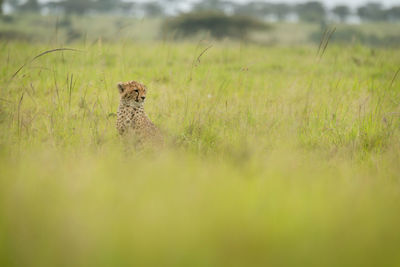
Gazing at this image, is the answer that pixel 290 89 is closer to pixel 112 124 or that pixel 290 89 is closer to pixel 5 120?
pixel 112 124

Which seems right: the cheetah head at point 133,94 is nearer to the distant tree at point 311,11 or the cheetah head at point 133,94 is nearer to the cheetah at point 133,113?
the cheetah at point 133,113

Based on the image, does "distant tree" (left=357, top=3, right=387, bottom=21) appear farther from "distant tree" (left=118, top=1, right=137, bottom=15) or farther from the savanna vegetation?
the savanna vegetation

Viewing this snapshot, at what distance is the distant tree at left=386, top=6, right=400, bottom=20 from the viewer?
39.3 m

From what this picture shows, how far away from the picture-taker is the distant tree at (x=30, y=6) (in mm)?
38375

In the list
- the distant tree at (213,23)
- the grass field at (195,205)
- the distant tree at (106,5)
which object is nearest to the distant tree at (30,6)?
the distant tree at (106,5)

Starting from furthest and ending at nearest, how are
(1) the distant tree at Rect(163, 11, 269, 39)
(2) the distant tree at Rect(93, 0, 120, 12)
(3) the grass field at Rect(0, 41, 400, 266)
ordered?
1. (2) the distant tree at Rect(93, 0, 120, 12)
2. (1) the distant tree at Rect(163, 11, 269, 39)
3. (3) the grass field at Rect(0, 41, 400, 266)

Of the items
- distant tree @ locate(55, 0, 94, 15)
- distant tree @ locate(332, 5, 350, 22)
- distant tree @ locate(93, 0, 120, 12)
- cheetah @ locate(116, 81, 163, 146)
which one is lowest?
cheetah @ locate(116, 81, 163, 146)

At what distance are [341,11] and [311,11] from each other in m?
3.45

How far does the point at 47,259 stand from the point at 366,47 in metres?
7.92

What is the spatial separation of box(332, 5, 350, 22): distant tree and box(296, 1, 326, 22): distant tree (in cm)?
136

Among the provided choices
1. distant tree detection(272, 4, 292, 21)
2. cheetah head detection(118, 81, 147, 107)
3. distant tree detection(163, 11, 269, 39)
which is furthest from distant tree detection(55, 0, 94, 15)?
cheetah head detection(118, 81, 147, 107)

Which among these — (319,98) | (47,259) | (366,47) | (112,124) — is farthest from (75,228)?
(366,47)

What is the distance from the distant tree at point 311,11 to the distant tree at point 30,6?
30440 mm

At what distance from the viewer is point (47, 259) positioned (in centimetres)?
116
